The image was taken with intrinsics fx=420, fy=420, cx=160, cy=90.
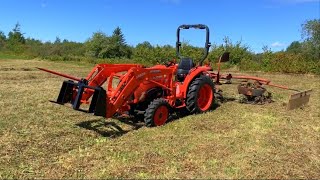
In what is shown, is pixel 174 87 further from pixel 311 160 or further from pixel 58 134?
pixel 311 160

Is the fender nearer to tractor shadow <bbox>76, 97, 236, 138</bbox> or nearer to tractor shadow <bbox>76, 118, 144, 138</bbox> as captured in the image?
tractor shadow <bbox>76, 97, 236, 138</bbox>

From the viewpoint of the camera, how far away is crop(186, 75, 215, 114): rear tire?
9070mm

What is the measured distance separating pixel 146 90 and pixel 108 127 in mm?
1056

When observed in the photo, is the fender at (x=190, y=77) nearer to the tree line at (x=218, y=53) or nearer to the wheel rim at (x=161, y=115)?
the wheel rim at (x=161, y=115)

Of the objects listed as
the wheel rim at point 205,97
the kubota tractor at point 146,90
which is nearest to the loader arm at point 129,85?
the kubota tractor at point 146,90

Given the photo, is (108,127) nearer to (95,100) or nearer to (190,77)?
(95,100)

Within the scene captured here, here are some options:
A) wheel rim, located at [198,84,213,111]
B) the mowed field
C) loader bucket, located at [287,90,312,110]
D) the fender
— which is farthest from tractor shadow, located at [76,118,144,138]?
loader bucket, located at [287,90,312,110]

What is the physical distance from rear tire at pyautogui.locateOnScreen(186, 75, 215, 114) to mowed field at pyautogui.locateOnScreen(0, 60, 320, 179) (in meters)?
0.26

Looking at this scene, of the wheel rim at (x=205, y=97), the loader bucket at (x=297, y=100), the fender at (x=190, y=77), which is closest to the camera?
the fender at (x=190, y=77)

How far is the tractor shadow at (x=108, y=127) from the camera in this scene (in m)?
7.58

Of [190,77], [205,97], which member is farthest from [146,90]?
[205,97]

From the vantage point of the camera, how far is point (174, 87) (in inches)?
351

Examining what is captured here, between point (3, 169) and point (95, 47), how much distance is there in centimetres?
4882

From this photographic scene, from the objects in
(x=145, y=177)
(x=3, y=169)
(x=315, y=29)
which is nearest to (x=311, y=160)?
(x=145, y=177)
